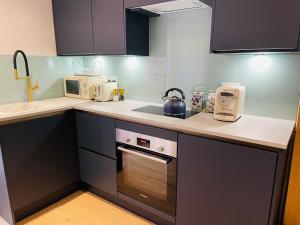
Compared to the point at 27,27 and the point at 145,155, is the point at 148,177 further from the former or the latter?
the point at 27,27

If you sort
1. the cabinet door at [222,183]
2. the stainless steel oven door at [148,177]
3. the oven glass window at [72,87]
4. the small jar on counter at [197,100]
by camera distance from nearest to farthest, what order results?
the cabinet door at [222,183] < the stainless steel oven door at [148,177] < the small jar on counter at [197,100] < the oven glass window at [72,87]

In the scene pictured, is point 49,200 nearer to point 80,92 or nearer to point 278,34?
point 80,92

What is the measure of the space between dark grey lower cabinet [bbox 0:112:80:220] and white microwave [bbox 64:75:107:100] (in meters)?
A: 0.35

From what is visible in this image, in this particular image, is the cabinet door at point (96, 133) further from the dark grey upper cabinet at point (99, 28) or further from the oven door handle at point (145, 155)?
the dark grey upper cabinet at point (99, 28)

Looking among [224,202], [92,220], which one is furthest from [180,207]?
[92,220]

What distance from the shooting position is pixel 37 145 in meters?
1.87

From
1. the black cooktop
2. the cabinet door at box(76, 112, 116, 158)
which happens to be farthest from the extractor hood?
the cabinet door at box(76, 112, 116, 158)

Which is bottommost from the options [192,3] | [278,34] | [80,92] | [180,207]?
[180,207]

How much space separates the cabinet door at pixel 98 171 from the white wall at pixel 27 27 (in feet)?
3.89

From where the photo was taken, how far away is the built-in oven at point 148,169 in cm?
160

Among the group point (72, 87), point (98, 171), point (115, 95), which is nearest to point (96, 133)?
point (98, 171)

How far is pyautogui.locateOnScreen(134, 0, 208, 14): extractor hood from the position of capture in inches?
64.9

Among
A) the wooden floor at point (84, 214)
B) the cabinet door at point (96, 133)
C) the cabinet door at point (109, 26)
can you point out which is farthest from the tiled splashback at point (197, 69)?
the wooden floor at point (84, 214)

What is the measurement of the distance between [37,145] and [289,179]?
6.53 feet
